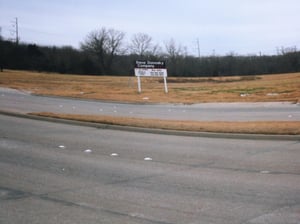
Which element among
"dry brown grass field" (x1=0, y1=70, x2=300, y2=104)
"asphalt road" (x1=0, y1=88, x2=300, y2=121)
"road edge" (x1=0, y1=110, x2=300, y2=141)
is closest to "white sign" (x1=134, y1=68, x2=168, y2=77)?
"dry brown grass field" (x1=0, y1=70, x2=300, y2=104)

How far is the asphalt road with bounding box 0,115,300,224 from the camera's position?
606 centimetres

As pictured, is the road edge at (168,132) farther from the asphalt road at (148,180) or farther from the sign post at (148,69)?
the sign post at (148,69)

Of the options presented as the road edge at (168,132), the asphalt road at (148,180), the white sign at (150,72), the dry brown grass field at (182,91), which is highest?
the white sign at (150,72)

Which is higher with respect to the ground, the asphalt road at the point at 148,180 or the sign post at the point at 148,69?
the sign post at the point at 148,69

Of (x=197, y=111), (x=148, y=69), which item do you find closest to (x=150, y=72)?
(x=148, y=69)

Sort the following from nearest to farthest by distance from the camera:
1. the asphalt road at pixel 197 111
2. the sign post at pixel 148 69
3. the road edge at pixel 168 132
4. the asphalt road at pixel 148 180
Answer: the asphalt road at pixel 148 180
the road edge at pixel 168 132
the asphalt road at pixel 197 111
the sign post at pixel 148 69

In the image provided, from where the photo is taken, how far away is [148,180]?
26.9 ft

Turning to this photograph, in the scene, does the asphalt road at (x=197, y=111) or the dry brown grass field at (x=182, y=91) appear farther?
the dry brown grass field at (x=182, y=91)

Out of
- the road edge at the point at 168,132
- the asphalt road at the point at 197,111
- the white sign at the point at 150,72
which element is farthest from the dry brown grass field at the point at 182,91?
the road edge at the point at 168,132

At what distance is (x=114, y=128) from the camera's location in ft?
52.9

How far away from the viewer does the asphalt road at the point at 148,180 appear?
Answer: 606 cm

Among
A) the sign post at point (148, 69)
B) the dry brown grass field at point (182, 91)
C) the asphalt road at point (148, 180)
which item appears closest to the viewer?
the asphalt road at point (148, 180)

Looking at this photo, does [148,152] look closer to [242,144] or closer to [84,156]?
[84,156]

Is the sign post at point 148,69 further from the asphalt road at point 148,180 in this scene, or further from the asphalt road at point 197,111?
the asphalt road at point 148,180
